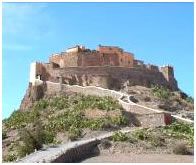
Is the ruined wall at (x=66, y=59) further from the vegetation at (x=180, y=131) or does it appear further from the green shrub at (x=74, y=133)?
the vegetation at (x=180, y=131)

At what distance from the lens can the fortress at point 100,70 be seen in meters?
38.3

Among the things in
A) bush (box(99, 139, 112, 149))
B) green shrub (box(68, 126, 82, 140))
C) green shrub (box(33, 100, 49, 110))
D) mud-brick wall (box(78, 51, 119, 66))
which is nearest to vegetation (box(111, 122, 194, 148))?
bush (box(99, 139, 112, 149))

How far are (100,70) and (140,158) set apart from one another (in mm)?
19414

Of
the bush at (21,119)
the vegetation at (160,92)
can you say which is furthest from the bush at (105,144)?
the vegetation at (160,92)

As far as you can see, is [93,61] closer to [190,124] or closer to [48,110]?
[48,110]

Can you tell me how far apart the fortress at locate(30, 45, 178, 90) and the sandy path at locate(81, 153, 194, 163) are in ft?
53.7

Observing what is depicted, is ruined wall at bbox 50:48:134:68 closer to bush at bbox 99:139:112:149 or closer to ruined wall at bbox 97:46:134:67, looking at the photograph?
ruined wall at bbox 97:46:134:67

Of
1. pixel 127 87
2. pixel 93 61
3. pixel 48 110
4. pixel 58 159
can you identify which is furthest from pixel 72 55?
pixel 58 159

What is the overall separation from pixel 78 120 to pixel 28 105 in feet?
28.3

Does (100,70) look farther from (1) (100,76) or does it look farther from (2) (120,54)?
(2) (120,54)

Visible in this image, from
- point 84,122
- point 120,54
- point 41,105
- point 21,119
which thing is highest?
point 120,54

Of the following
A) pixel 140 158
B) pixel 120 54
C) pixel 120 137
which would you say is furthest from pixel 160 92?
pixel 140 158

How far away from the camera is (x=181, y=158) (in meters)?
20.4

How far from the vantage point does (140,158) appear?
20.3 metres
